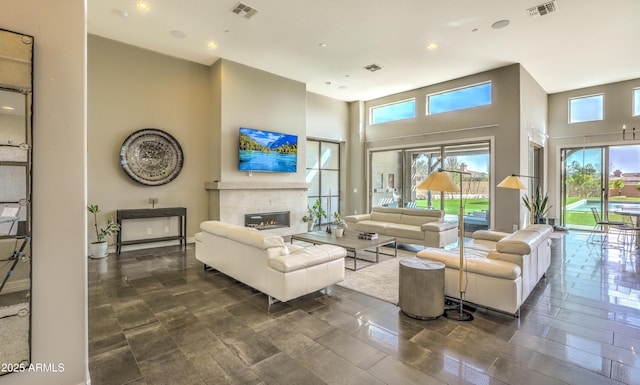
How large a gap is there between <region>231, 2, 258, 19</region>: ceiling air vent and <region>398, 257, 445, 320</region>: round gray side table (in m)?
4.35

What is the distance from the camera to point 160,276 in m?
4.23

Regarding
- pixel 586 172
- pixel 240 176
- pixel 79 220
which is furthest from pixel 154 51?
pixel 586 172

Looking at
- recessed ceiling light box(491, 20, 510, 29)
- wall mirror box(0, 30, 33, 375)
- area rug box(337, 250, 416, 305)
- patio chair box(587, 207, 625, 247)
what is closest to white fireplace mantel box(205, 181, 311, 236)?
area rug box(337, 250, 416, 305)

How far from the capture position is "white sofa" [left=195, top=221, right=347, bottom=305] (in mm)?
3045

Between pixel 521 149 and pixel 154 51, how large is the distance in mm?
8245

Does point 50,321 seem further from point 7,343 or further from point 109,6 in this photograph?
point 109,6

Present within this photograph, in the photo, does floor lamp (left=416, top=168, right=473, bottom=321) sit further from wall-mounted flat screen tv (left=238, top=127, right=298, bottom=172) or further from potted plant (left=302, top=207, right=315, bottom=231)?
potted plant (left=302, top=207, right=315, bottom=231)

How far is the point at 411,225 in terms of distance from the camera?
21.2ft

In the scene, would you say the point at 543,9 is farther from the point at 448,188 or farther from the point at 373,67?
the point at 448,188

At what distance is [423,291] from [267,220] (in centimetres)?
488

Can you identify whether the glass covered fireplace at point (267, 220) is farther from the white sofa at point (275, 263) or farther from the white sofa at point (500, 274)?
the white sofa at point (500, 274)

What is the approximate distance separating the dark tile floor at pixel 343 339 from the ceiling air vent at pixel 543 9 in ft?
13.3

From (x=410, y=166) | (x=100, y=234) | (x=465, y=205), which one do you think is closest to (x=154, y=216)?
(x=100, y=234)

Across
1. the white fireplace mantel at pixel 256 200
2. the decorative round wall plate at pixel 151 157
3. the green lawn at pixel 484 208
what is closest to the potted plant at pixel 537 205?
the green lawn at pixel 484 208
